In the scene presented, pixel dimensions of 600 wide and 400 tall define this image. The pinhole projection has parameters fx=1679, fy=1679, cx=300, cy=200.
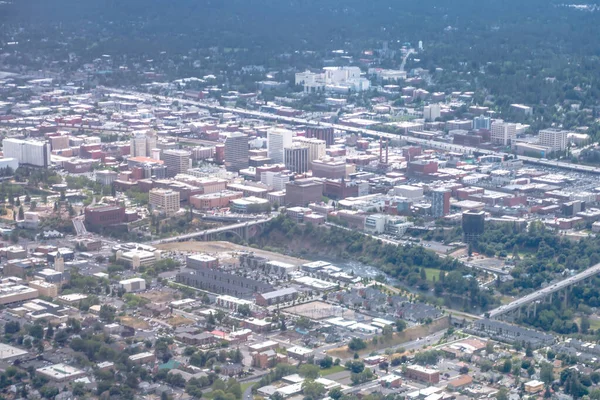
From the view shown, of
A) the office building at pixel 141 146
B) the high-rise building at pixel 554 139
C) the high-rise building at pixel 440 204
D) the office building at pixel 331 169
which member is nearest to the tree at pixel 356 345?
the high-rise building at pixel 440 204

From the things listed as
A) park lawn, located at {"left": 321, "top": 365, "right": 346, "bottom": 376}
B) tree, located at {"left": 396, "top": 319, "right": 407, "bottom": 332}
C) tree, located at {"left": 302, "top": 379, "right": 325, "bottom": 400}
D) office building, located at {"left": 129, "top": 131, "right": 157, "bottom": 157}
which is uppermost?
office building, located at {"left": 129, "top": 131, "right": 157, "bottom": 157}

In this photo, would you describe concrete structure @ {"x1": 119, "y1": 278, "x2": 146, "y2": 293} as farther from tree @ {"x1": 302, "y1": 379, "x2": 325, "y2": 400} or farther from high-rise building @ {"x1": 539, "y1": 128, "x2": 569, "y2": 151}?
high-rise building @ {"x1": 539, "y1": 128, "x2": 569, "y2": 151}

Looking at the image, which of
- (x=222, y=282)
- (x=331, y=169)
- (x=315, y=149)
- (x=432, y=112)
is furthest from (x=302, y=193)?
(x=432, y=112)

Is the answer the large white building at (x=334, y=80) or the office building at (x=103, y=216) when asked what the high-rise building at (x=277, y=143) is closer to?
the office building at (x=103, y=216)

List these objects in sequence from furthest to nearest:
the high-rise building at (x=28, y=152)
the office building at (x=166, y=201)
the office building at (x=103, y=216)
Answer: the high-rise building at (x=28, y=152), the office building at (x=166, y=201), the office building at (x=103, y=216)

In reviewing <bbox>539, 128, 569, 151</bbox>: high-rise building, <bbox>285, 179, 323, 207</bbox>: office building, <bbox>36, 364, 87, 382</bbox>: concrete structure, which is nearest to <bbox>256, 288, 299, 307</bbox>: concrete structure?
<bbox>36, 364, 87, 382</bbox>: concrete structure

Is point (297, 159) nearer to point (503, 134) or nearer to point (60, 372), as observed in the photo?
point (503, 134)
